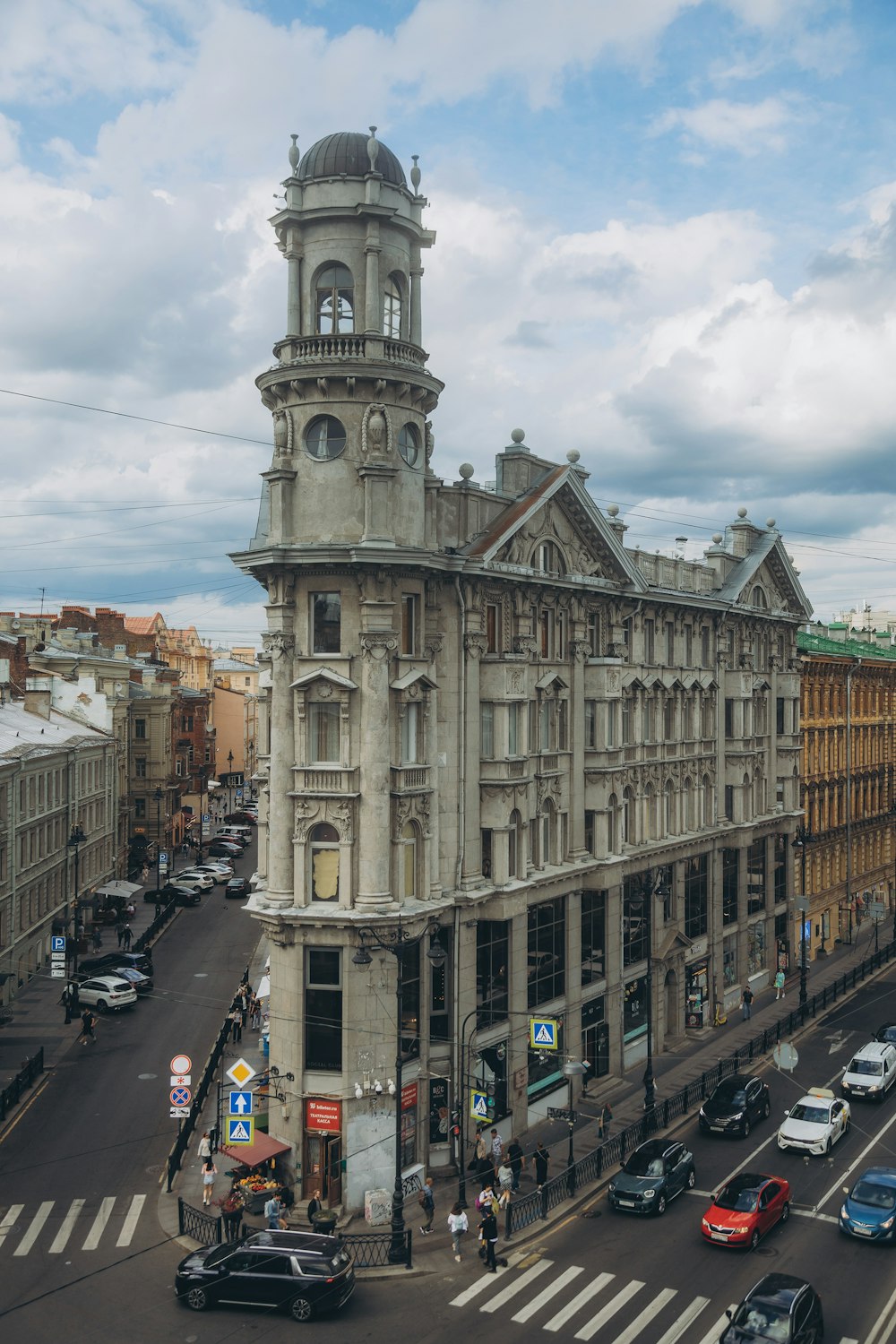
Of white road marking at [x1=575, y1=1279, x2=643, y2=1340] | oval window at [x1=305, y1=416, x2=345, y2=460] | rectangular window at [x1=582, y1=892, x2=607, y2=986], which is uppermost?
oval window at [x1=305, y1=416, x2=345, y2=460]

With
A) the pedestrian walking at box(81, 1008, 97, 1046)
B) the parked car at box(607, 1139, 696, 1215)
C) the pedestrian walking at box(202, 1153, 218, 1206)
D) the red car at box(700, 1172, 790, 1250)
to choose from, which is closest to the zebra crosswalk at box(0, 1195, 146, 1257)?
the pedestrian walking at box(202, 1153, 218, 1206)

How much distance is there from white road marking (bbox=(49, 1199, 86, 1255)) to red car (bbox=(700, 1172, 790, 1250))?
1722 centimetres

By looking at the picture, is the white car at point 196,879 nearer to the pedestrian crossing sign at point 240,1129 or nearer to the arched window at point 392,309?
the pedestrian crossing sign at point 240,1129

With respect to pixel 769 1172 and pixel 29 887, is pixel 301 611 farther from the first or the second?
pixel 29 887

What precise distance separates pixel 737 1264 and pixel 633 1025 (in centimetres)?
1901

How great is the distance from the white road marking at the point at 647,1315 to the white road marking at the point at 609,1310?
570 mm

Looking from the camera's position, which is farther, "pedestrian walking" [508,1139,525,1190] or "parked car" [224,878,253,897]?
"parked car" [224,878,253,897]

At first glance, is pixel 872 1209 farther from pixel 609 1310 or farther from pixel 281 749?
→ pixel 281 749

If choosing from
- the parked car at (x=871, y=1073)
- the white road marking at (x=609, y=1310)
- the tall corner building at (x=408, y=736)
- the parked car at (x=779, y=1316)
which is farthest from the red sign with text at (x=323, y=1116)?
the parked car at (x=871, y=1073)

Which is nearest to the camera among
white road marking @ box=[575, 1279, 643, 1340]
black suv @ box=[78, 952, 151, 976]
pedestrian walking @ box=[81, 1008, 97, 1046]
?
white road marking @ box=[575, 1279, 643, 1340]

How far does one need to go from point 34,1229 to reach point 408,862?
1445cm

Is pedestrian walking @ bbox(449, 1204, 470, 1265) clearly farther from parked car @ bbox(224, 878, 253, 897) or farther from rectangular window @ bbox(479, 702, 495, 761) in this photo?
parked car @ bbox(224, 878, 253, 897)

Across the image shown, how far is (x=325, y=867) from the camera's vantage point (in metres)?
34.2

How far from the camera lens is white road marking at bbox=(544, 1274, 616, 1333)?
26234 millimetres
